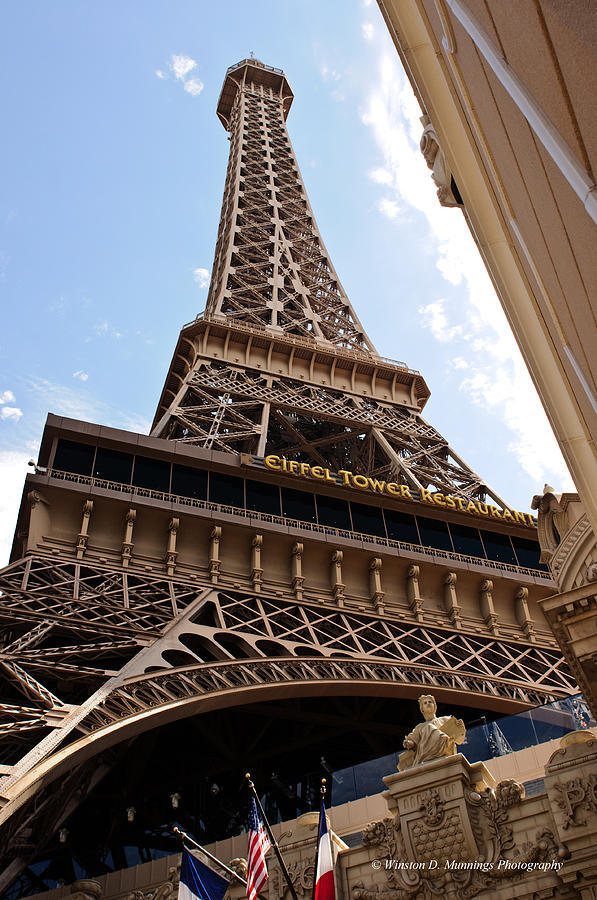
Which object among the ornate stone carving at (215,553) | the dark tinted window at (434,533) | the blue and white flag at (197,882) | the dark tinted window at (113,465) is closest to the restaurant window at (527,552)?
the dark tinted window at (434,533)

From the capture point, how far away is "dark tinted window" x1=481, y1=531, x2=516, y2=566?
33022mm

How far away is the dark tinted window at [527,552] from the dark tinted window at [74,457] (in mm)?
17009

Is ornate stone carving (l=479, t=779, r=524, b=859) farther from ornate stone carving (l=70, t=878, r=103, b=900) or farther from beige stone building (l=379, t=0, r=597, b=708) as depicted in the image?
ornate stone carving (l=70, t=878, r=103, b=900)

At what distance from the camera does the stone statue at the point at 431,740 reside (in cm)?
1719

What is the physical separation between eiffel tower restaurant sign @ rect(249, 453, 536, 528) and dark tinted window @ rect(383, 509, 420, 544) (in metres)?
0.74

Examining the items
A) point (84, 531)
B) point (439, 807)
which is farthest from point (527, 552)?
point (439, 807)

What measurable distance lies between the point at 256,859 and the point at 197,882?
41.8 inches

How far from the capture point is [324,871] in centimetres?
1406

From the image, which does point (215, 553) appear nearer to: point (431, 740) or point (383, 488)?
point (383, 488)

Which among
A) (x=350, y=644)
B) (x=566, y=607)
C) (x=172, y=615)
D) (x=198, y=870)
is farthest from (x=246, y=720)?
(x=566, y=607)

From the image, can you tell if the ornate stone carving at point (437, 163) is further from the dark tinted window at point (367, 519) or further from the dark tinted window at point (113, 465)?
the dark tinted window at point (367, 519)

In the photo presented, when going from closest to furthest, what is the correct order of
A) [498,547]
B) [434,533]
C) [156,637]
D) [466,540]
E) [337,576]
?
[156,637] < [337,576] < [434,533] < [466,540] < [498,547]

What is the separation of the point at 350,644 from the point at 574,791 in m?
11.7

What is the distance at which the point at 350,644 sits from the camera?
1043 inches
